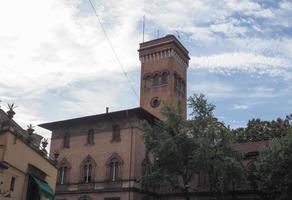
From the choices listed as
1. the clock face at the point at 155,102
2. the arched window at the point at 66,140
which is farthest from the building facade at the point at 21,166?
the clock face at the point at 155,102

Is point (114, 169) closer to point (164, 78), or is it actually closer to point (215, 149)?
point (215, 149)

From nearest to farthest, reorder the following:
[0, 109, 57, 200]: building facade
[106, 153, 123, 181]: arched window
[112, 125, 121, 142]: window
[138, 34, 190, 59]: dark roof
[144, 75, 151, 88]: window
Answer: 1. [0, 109, 57, 200]: building facade
2. [106, 153, 123, 181]: arched window
3. [112, 125, 121, 142]: window
4. [144, 75, 151, 88]: window
5. [138, 34, 190, 59]: dark roof

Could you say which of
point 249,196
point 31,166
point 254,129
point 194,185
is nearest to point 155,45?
point 254,129

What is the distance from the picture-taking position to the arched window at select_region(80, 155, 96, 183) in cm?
4503

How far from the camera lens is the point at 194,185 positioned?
1801 inches

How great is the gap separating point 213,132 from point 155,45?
2700 centimetres

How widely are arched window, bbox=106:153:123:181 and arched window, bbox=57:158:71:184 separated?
16.8 ft

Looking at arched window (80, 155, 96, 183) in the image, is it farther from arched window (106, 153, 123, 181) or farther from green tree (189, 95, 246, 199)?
green tree (189, 95, 246, 199)

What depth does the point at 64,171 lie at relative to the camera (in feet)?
155

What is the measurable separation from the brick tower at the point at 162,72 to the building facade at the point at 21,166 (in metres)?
32.5

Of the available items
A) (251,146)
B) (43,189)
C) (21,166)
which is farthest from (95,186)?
(21,166)

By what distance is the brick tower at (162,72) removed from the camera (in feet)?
189

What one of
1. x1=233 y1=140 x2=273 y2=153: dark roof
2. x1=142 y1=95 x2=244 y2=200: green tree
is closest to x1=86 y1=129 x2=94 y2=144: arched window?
x1=142 y1=95 x2=244 y2=200: green tree

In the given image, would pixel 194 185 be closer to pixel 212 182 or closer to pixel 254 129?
pixel 212 182
